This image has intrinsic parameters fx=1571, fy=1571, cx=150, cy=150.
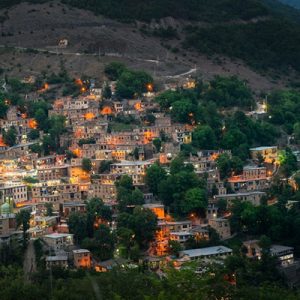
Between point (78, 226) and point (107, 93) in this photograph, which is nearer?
point (78, 226)

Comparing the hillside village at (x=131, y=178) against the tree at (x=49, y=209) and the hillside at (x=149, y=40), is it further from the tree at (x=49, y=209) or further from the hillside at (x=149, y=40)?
the hillside at (x=149, y=40)

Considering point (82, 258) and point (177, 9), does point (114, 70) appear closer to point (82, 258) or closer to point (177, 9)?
point (177, 9)

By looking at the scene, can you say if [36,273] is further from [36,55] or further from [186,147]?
[36,55]

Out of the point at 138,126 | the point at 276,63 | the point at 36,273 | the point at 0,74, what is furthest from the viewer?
the point at 276,63

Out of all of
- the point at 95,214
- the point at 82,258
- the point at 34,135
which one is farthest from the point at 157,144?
the point at 82,258

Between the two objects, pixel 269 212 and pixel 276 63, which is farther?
pixel 276 63

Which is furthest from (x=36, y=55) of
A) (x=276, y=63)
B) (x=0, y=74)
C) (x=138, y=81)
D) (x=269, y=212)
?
(x=269, y=212)
